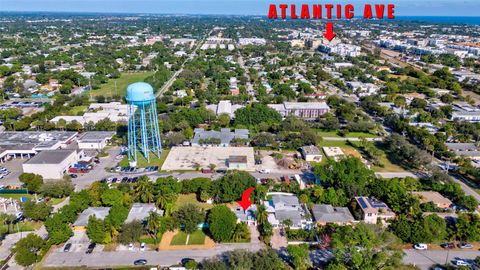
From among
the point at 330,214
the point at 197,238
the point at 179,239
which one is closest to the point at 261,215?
the point at 197,238

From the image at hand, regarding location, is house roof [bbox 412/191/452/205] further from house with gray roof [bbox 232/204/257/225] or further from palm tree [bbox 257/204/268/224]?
house with gray roof [bbox 232/204/257/225]

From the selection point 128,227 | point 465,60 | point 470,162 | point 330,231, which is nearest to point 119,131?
point 128,227

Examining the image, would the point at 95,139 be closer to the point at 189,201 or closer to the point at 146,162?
the point at 146,162

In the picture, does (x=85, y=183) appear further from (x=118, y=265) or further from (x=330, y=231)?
(x=330, y=231)

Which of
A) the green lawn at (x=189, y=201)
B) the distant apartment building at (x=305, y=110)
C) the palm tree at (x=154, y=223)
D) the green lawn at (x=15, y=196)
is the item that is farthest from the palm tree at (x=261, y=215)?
the distant apartment building at (x=305, y=110)

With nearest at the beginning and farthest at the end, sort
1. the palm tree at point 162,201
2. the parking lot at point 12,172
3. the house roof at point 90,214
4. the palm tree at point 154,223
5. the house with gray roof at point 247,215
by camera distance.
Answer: the palm tree at point 154,223
the house roof at point 90,214
the house with gray roof at point 247,215
the palm tree at point 162,201
the parking lot at point 12,172

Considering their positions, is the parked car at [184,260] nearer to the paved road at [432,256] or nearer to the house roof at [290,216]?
the house roof at [290,216]
